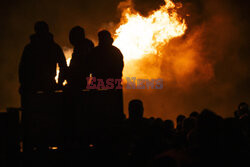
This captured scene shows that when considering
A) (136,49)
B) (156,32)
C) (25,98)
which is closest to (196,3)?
(156,32)

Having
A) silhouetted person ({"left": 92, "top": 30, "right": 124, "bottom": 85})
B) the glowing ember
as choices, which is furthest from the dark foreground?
the glowing ember

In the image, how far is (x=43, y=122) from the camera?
13.6ft

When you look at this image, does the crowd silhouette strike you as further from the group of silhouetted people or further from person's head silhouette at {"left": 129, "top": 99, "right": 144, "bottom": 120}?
the group of silhouetted people

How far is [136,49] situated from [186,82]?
11233 mm

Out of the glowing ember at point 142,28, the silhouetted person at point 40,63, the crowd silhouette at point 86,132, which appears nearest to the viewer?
the crowd silhouette at point 86,132

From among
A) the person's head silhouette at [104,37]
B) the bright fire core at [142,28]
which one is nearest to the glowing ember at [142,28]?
the bright fire core at [142,28]

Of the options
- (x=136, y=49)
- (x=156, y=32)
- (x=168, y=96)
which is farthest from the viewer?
(x=168, y=96)

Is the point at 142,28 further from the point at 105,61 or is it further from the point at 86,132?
the point at 86,132

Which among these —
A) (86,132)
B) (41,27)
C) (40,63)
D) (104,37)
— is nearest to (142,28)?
(104,37)

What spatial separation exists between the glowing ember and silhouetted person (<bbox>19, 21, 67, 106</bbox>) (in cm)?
539

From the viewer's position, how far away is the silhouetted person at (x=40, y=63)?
469 centimetres

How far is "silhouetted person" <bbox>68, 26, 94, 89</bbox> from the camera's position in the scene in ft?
16.1

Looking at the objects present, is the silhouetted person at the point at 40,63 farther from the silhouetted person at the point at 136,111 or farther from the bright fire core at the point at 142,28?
the bright fire core at the point at 142,28

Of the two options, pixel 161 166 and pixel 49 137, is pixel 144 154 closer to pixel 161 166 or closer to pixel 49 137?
pixel 161 166
